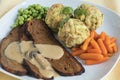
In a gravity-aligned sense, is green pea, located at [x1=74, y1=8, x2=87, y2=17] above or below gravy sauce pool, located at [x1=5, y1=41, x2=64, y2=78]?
above

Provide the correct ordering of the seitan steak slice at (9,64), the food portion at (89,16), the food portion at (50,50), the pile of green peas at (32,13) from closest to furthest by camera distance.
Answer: the seitan steak slice at (9,64)
the food portion at (50,50)
the food portion at (89,16)
the pile of green peas at (32,13)

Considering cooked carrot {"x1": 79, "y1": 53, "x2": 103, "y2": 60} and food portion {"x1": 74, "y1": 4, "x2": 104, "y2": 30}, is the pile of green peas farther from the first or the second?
cooked carrot {"x1": 79, "y1": 53, "x2": 103, "y2": 60}

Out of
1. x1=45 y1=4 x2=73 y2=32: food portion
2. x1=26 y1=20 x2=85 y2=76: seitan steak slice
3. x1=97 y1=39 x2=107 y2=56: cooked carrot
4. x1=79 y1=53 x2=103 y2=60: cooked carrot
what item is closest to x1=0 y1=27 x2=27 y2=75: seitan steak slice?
x1=26 y1=20 x2=85 y2=76: seitan steak slice

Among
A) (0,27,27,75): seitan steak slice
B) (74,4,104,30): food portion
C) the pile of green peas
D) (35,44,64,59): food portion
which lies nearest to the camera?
(0,27,27,75): seitan steak slice

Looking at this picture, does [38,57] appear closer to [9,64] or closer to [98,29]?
[9,64]

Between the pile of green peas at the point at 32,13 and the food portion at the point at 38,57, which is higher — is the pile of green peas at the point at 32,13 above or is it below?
above

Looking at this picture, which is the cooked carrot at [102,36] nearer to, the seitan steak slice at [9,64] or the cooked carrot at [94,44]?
the cooked carrot at [94,44]

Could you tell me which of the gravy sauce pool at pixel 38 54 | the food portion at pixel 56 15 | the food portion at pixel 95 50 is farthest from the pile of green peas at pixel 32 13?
the food portion at pixel 95 50

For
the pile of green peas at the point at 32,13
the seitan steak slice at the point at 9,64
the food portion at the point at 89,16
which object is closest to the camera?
the seitan steak slice at the point at 9,64
